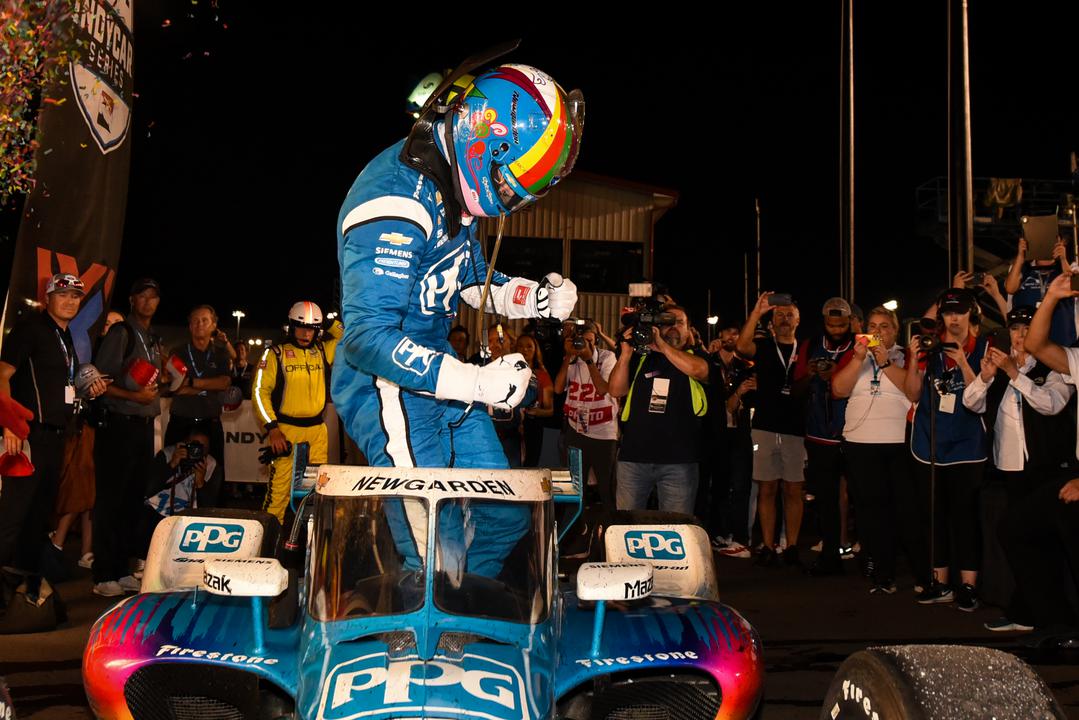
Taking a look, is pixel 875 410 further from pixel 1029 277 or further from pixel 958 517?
pixel 1029 277

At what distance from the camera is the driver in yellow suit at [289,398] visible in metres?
9.92

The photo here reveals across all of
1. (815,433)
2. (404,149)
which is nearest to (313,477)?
(404,149)

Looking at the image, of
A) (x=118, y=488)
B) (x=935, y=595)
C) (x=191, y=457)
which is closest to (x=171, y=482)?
(x=191, y=457)

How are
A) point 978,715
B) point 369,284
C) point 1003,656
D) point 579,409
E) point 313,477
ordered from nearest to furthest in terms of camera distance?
point 978,715, point 1003,656, point 369,284, point 313,477, point 579,409

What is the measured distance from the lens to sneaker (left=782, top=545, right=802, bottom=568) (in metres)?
10.3

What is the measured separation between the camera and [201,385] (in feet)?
34.8

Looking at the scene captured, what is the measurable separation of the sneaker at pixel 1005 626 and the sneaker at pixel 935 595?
105cm

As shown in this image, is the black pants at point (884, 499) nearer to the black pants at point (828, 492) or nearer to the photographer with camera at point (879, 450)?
the photographer with camera at point (879, 450)

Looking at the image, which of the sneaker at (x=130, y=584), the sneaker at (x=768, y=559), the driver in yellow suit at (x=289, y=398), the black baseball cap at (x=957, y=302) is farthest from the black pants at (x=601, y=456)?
the sneaker at (x=130, y=584)

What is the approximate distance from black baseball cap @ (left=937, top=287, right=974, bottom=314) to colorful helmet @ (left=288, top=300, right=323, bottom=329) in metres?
5.24

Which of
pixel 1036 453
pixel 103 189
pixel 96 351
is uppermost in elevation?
pixel 103 189

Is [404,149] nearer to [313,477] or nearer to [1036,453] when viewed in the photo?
[313,477]

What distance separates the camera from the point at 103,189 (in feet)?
33.4

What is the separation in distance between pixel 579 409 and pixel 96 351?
4724 millimetres
